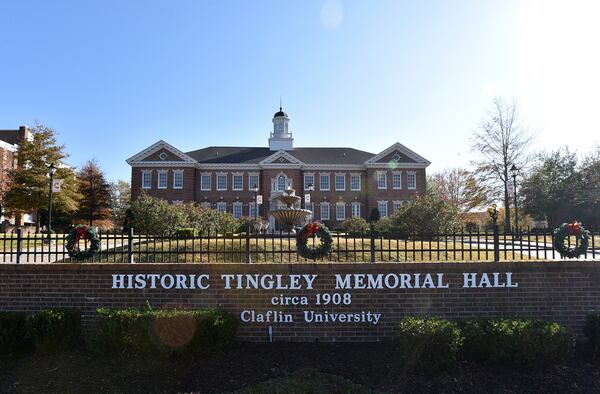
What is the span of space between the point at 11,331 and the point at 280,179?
45.4 m

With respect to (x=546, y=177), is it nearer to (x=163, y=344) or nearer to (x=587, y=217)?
(x=587, y=217)

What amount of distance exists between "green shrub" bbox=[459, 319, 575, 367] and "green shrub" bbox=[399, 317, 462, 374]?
14.6 inches

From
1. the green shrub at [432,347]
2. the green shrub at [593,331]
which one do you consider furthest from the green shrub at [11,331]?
the green shrub at [593,331]

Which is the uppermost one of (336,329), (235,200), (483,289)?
(235,200)

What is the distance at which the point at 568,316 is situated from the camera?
733 centimetres

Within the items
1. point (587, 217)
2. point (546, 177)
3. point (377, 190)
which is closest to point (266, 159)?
point (377, 190)

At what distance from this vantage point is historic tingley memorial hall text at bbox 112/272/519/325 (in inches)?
291

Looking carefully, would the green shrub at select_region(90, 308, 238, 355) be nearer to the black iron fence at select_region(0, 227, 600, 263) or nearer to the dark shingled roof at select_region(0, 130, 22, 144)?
the black iron fence at select_region(0, 227, 600, 263)

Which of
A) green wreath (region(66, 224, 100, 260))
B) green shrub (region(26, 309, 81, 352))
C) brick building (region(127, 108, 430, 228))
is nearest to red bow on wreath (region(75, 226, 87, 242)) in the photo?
green wreath (region(66, 224, 100, 260))

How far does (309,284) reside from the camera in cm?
745

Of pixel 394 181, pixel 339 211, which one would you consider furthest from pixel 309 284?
pixel 394 181

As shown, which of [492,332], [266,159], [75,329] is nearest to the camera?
[492,332]

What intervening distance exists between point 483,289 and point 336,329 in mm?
2467

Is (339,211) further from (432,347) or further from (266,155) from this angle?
(432,347)
